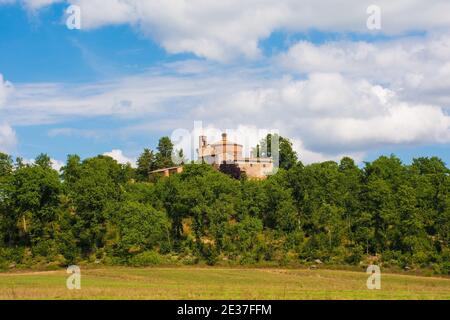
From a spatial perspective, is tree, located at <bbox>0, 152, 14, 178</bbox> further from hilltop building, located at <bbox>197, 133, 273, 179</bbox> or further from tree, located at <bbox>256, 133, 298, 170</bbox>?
tree, located at <bbox>256, 133, 298, 170</bbox>

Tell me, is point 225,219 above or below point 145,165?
below

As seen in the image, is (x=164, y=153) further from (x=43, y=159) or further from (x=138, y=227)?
(x=138, y=227)

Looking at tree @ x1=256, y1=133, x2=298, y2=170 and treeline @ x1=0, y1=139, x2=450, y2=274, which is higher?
tree @ x1=256, y1=133, x2=298, y2=170

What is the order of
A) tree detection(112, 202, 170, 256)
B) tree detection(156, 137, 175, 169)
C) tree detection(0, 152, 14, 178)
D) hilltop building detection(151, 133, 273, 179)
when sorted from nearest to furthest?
tree detection(112, 202, 170, 256) < tree detection(0, 152, 14, 178) < hilltop building detection(151, 133, 273, 179) < tree detection(156, 137, 175, 169)

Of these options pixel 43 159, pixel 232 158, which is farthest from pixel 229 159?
pixel 43 159

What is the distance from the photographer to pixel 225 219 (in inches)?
3642

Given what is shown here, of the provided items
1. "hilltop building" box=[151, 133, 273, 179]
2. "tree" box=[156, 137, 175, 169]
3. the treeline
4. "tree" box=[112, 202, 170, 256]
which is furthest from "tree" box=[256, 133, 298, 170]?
"tree" box=[112, 202, 170, 256]

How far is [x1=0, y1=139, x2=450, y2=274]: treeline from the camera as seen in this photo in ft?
280

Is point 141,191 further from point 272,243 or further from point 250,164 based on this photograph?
point 250,164

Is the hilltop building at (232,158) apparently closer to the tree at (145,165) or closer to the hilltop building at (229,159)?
the hilltop building at (229,159)

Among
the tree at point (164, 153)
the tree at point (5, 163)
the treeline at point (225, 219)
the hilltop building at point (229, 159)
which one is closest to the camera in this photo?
the treeline at point (225, 219)

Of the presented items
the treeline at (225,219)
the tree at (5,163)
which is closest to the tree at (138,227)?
the treeline at (225,219)

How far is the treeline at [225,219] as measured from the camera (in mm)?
85438
